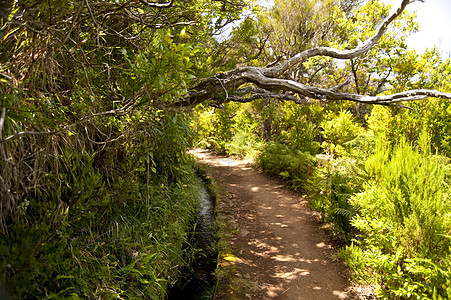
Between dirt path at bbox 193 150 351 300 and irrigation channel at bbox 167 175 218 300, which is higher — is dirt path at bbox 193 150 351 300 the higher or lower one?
the higher one

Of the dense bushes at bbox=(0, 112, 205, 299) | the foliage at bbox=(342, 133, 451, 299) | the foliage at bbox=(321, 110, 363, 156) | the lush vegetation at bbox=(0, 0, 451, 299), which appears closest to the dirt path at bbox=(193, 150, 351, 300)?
the lush vegetation at bbox=(0, 0, 451, 299)

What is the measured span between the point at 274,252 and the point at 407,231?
2142mm

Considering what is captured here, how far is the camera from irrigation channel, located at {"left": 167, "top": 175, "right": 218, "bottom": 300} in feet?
12.8

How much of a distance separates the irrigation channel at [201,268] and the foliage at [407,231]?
2.06 m

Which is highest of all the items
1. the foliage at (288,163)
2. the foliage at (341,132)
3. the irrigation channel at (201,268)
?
the foliage at (341,132)

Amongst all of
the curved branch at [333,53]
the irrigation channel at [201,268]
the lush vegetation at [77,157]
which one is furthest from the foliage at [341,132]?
the lush vegetation at [77,157]

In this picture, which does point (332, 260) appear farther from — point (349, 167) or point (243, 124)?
point (243, 124)

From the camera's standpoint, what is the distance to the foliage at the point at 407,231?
9.28 feet

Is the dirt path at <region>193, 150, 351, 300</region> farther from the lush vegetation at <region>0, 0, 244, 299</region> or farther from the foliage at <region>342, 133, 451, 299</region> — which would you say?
the lush vegetation at <region>0, 0, 244, 299</region>

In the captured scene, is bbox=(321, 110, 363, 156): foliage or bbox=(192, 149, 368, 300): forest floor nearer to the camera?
bbox=(192, 149, 368, 300): forest floor

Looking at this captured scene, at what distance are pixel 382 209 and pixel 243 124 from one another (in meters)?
10.7

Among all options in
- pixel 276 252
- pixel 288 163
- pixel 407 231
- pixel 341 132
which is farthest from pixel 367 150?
pixel 407 231

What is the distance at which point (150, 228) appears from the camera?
13.1 feet

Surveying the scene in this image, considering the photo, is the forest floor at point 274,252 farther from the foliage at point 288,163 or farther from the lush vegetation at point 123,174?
the foliage at point 288,163
